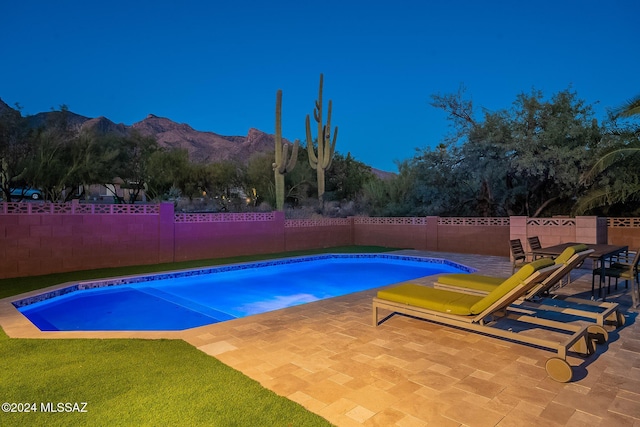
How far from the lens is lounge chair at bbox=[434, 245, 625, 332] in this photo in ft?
13.9

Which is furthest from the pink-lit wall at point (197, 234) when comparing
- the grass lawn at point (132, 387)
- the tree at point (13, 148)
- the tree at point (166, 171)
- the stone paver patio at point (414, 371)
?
the tree at point (166, 171)

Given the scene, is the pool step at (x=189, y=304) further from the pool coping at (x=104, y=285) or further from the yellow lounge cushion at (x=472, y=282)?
the yellow lounge cushion at (x=472, y=282)

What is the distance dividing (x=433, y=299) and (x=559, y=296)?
193 cm

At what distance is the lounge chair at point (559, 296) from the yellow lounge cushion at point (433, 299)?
0.66 m

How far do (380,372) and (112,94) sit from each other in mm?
81440

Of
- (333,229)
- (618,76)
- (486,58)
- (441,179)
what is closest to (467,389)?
(333,229)

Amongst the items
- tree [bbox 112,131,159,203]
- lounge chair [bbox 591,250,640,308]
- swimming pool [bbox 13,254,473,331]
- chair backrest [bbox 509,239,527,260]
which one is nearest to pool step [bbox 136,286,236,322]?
swimming pool [bbox 13,254,473,331]

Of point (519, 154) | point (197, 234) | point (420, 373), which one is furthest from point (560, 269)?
point (519, 154)

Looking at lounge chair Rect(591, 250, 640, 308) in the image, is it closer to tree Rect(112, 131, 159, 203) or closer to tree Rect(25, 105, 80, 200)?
tree Rect(25, 105, 80, 200)

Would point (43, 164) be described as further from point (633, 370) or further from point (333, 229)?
point (633, 370)

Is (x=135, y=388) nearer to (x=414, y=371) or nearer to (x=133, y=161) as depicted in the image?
(x=414, y=371)

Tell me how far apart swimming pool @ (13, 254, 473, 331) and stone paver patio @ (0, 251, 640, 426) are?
1.95 metres

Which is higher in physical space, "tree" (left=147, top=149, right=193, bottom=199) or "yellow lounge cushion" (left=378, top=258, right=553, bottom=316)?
"tree" (left=147, top=149, right=193, bottom=199)

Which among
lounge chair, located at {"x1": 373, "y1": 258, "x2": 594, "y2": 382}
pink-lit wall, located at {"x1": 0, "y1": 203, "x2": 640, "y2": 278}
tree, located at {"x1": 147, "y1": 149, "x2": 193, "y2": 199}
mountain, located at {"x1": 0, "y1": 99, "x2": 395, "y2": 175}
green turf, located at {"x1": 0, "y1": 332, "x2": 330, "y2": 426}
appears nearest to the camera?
green turf, located at {"x1": 0, "y1": 332, "x2": 330, "y2": 426}
